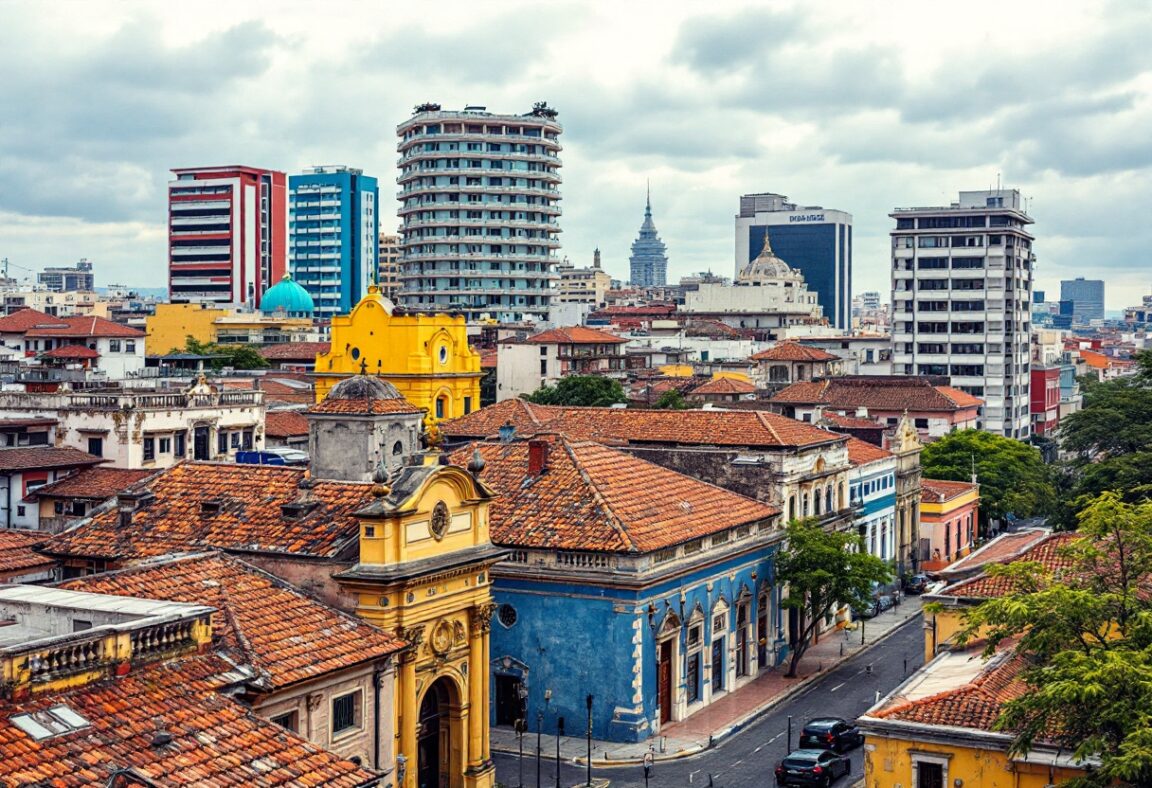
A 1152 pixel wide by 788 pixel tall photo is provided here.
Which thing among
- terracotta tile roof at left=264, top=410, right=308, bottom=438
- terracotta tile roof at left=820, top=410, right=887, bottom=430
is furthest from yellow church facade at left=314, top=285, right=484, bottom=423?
terracotta tile roof at left=820, top=410, right=887, bottom=430

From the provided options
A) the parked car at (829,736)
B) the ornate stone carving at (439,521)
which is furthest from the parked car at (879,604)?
the ornate stone carving at (439,521)

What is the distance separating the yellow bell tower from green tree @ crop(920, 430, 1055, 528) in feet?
189

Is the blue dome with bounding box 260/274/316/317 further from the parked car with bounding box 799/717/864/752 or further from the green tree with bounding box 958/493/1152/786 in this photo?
the green tree with bounding box 958/493/1152/786

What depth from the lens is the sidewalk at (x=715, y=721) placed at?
47406 millimetres

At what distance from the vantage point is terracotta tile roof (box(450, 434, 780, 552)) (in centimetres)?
4931

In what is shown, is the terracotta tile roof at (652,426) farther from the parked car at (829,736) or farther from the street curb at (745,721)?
the parked car at (829,736)

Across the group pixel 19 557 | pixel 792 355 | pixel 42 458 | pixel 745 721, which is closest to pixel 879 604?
pixel 745 721

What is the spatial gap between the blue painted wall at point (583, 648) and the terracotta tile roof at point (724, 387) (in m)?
58.7

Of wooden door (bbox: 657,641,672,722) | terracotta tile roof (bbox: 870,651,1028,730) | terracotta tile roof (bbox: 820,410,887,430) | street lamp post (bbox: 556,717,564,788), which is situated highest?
terracotta tile roof (bbox: 820,410,887,430)

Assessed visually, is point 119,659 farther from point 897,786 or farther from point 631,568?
point 631,568

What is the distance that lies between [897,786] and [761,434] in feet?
95.3

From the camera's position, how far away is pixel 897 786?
3384cm

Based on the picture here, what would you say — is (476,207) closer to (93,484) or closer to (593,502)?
(93,484)

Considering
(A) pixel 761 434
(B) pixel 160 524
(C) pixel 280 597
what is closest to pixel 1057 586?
(C) pixel 280 597
